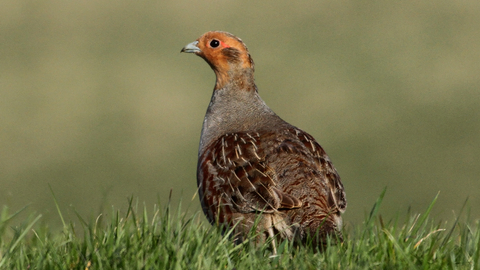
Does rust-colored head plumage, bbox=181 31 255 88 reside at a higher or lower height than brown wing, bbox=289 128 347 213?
higher

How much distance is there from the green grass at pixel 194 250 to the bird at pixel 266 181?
0.32 meters

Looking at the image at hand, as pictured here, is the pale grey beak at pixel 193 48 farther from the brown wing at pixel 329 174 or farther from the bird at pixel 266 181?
the brown wing at pixel 329 174

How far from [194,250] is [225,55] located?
3.19 m

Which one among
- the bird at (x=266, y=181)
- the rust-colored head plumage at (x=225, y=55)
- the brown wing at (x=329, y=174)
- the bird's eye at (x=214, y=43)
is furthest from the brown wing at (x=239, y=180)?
the bird's eye at (x=214, y=43)

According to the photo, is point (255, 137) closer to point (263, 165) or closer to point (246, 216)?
point (263, 165)

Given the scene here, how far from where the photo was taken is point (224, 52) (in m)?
6.30

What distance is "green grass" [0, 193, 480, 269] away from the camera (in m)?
3.36

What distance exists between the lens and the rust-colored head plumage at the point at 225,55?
20.6 ft

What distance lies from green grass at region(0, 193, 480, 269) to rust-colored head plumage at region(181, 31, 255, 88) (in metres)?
2.56

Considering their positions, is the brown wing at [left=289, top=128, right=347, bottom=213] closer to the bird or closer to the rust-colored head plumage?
the bird

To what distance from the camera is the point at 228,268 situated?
3348 millimetres

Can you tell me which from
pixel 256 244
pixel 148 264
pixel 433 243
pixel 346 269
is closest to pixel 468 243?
pixel 433 243

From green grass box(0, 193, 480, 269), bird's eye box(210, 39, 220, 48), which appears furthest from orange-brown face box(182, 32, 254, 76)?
green grass box(0, 193, 480, 269)

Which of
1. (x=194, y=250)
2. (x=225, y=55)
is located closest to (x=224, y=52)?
(x=225, y=55)
